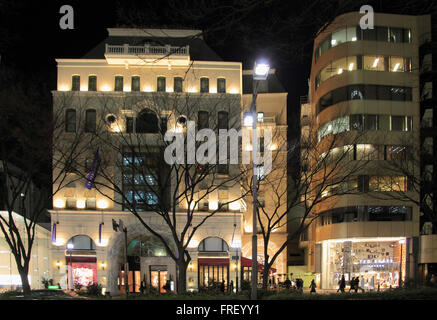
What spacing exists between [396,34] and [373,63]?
389 cm

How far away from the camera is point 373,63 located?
158 ft

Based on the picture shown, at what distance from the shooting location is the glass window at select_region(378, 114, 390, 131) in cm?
4688

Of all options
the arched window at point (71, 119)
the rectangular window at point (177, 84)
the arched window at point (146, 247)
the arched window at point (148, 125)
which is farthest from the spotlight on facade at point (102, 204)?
the rectangular window at point (177, 84)

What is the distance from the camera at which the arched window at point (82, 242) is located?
155 ft

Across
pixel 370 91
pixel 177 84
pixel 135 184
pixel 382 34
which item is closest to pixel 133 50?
pixel 177 84

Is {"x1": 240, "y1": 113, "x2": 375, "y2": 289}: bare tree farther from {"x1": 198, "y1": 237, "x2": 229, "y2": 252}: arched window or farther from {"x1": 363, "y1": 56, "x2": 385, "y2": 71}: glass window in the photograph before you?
{"x1": 363, "y1": 56, "x2": 385, "y2": 71}: glass window

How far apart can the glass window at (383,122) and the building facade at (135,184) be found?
13.8 metres

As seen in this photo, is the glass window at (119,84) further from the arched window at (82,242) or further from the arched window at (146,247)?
the arched window at (146,247)

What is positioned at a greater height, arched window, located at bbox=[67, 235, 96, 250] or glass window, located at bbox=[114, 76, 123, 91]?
glass window, located at bbox=[114, 76, 123, 91]

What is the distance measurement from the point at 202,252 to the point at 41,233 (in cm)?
1630

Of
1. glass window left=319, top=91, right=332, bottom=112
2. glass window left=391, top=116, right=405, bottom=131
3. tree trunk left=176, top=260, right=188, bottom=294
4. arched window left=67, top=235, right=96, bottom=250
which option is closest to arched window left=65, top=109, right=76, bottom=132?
arched window left=67, top=235, right=96, bottom=250

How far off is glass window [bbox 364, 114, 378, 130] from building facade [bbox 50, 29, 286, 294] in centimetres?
1241
